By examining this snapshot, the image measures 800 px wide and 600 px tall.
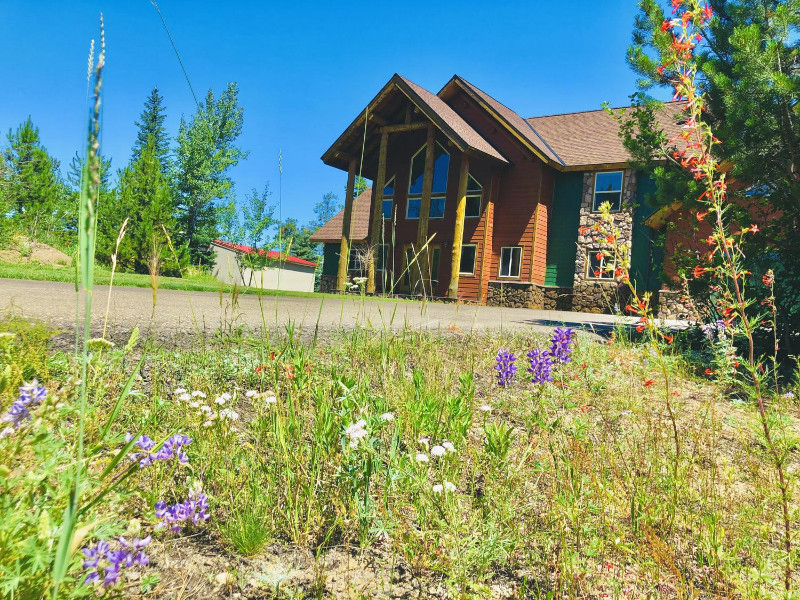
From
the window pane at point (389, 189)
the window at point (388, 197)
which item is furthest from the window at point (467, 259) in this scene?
the window pane at point (389, 189)

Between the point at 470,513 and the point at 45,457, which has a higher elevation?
the point at 45,457

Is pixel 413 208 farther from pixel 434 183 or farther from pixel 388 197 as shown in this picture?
pixel 388 197

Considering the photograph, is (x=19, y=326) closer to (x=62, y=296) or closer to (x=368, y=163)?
(x=62, y=296)

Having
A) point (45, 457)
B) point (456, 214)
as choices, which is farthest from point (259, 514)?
point (456, 214)

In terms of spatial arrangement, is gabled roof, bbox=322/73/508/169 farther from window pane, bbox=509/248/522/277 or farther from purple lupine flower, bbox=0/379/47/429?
purple lupine flower, bbox=0/379/47/429

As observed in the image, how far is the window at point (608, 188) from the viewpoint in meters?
19.0

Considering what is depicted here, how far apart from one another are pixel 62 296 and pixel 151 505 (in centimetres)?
545

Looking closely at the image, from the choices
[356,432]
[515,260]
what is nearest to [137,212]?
[515,260]

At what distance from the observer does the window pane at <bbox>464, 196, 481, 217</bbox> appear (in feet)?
66.4

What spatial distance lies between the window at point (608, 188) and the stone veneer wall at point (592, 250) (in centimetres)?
14

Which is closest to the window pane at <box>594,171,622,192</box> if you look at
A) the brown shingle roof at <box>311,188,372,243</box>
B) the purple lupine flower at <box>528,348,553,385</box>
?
the brown shingle roof at <box>311,188,372,243</box>

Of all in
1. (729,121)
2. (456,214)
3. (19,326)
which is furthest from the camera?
(456,214)

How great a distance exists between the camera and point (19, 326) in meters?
2.87

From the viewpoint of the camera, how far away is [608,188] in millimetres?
19234
